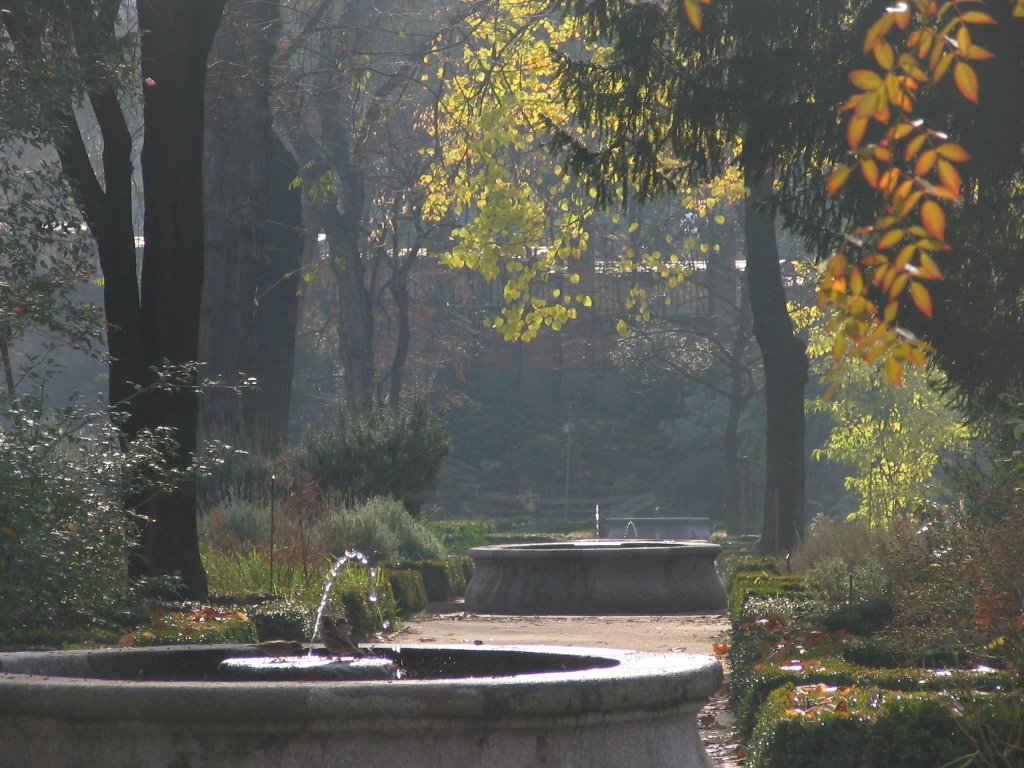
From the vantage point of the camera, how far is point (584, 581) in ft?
53.9

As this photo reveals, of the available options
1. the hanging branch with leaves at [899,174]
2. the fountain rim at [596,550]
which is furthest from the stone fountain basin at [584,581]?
the hanging branch with leaves at [899,174]

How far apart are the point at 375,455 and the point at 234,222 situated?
157 inches

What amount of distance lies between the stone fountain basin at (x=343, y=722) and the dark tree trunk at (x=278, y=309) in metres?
14.8

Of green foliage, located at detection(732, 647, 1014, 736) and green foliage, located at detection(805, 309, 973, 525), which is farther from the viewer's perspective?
green foliage, located at detection(805, 309, 973, 525)

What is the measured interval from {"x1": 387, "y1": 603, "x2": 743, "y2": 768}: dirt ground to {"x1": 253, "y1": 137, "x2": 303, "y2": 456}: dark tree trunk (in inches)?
179

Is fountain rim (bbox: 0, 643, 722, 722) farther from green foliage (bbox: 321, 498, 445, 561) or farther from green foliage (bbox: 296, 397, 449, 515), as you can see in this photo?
green foliage (bbox: 296, 397, 449, 515)

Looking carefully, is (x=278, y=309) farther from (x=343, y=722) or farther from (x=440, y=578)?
(x=343, y=722)

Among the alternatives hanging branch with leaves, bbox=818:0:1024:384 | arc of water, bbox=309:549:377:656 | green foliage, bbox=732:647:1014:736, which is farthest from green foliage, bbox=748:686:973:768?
hanging branch with leaves, bbox=818:0:1024:384

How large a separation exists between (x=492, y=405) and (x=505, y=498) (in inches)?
220

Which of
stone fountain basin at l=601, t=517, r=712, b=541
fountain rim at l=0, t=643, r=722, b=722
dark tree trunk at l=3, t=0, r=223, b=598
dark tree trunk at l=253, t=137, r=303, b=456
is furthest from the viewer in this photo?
stone fountain basin at l=601, t=517, r=712, b=541

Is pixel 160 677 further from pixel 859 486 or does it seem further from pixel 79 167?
pixel 859 486

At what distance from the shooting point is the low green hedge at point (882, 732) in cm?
543

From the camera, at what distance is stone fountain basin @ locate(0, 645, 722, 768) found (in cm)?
400

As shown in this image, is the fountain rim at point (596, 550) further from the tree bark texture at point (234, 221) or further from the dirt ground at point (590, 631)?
the tree bark texture at point (234, 221)
